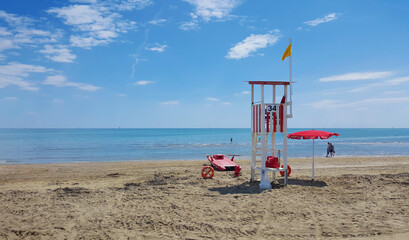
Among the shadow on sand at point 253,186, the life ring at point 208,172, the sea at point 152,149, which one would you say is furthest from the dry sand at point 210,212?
the sea at point 152,149

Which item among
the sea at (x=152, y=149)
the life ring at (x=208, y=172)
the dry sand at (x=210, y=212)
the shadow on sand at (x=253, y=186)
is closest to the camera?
the dry sand at (x=210, y=212)

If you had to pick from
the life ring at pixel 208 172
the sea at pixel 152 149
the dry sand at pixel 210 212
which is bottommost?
the sea at pixel 152 149

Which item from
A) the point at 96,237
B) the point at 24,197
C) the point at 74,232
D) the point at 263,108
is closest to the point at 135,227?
the point at 96,237

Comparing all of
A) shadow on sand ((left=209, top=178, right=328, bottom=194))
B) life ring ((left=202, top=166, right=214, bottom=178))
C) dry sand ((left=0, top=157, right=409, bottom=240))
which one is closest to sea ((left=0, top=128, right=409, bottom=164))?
life ring ((left=202, top=166, right=214, bottom=178))

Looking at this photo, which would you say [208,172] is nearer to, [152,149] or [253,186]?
[253,186]

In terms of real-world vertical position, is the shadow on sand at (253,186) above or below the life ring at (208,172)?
below

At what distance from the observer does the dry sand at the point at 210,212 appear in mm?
6414

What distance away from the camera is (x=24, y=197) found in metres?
9.23

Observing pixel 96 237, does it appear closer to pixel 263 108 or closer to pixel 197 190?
pixel 197 190

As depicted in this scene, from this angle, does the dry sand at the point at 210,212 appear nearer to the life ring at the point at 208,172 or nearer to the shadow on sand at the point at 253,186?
the shadow on sand at the point at 253,186

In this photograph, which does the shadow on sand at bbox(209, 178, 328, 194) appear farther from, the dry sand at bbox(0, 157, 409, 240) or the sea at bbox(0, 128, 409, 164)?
the sea at bbox(0, 128, 409, 164)

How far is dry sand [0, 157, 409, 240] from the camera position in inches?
253

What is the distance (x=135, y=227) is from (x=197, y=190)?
12.1 feet

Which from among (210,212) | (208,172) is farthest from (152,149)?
(210,212)
